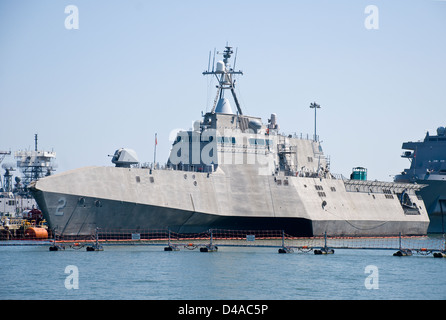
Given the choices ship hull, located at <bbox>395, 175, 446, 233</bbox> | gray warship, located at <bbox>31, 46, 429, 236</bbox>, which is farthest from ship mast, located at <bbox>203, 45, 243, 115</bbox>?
ship hull, located at <bbox>395, 175, 446, 233</bbox>

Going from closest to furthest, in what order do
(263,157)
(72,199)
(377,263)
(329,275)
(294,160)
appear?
(329,275) < (377,263) < (72,199) < (263,157) < (294,160)

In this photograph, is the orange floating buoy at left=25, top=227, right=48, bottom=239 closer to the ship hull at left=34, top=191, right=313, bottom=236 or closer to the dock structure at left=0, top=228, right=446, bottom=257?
the dock structure at left=0, top=228, right=446, bottom=257

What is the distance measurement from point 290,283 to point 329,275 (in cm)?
321

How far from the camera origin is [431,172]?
67188 mm

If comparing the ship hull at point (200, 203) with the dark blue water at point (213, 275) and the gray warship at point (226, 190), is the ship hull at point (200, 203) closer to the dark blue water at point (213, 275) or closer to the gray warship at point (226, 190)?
the gray warship at point (226, 190)

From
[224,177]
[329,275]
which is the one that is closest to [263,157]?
[224,177]

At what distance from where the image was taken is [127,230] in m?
41.7

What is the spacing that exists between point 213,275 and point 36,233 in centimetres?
2290

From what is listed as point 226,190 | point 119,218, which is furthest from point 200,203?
point 119,218

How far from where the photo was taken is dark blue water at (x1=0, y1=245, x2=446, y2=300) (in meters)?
25.8

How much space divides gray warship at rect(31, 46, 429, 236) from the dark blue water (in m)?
2.79

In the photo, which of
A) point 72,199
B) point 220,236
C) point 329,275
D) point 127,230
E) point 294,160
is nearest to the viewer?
point 329,275

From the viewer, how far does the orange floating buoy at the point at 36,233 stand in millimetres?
49000
